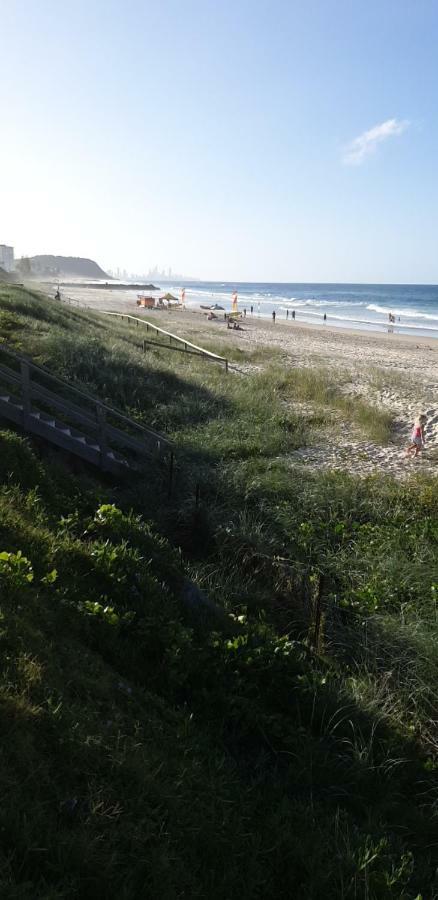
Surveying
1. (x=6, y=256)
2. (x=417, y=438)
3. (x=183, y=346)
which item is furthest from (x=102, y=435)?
(x=6, y=256)

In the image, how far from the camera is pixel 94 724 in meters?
3.41

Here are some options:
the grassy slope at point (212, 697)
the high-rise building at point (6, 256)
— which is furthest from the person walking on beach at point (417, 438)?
the high-rise building at point (6, 256)

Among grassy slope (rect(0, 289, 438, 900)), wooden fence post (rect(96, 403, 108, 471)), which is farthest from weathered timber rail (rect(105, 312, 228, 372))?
grassy slope (rect(0, 289, 438, 900))

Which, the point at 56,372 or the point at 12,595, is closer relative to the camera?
the point at 12,595

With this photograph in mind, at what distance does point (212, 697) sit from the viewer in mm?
4324

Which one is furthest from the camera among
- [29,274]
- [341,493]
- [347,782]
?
[29,274]

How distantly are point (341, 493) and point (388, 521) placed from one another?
0.92 meters

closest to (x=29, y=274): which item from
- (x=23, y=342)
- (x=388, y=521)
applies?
(x=23, y=342)

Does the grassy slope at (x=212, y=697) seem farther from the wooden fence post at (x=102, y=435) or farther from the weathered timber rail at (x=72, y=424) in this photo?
the wooden fence post at (x=102, y=435)

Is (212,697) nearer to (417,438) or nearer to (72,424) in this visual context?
(72,424)

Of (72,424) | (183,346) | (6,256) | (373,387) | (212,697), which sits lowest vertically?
(212,697)

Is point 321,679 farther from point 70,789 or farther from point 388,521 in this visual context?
point 388,521

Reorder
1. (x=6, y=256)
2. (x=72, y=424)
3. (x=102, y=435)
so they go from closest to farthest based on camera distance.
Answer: (x=102, y=435), (x=72, y=424), (x=6, y=256)

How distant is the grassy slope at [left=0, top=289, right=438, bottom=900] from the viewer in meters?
2.89
